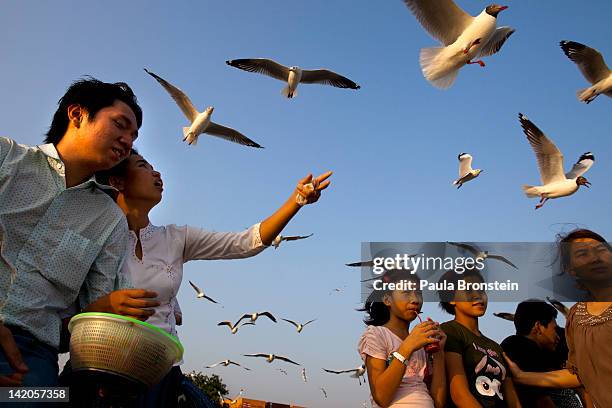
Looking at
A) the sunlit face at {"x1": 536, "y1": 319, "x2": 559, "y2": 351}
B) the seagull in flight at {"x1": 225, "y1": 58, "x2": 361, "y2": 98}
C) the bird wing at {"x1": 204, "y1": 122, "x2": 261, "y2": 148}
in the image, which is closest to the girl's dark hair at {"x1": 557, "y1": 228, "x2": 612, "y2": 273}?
the sunlit face at {"x1": 536, "y1": 319, "x2": 559, "y2": 351}

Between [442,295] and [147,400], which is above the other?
[442,295]

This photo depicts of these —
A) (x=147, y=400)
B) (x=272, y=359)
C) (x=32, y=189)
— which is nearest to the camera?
(x=32, y=189)

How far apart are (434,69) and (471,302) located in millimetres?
6844

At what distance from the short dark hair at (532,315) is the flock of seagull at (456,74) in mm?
3313

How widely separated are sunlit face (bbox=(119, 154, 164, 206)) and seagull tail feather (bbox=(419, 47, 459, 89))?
8063mm

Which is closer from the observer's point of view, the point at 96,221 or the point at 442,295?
the point at 96,221

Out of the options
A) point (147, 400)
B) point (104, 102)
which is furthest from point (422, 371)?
point (104, 102)

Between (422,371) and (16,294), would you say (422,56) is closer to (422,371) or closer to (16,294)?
(422,371)

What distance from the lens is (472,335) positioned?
3787 mm

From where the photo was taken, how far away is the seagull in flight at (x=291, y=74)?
37.8 feet

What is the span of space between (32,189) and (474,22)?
939 cm

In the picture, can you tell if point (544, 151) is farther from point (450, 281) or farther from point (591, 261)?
point (591, 261)

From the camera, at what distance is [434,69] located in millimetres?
9922

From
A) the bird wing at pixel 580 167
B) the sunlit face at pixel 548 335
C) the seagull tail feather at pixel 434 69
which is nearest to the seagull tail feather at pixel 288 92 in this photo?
the seagull tail feather at pixel 434 69
